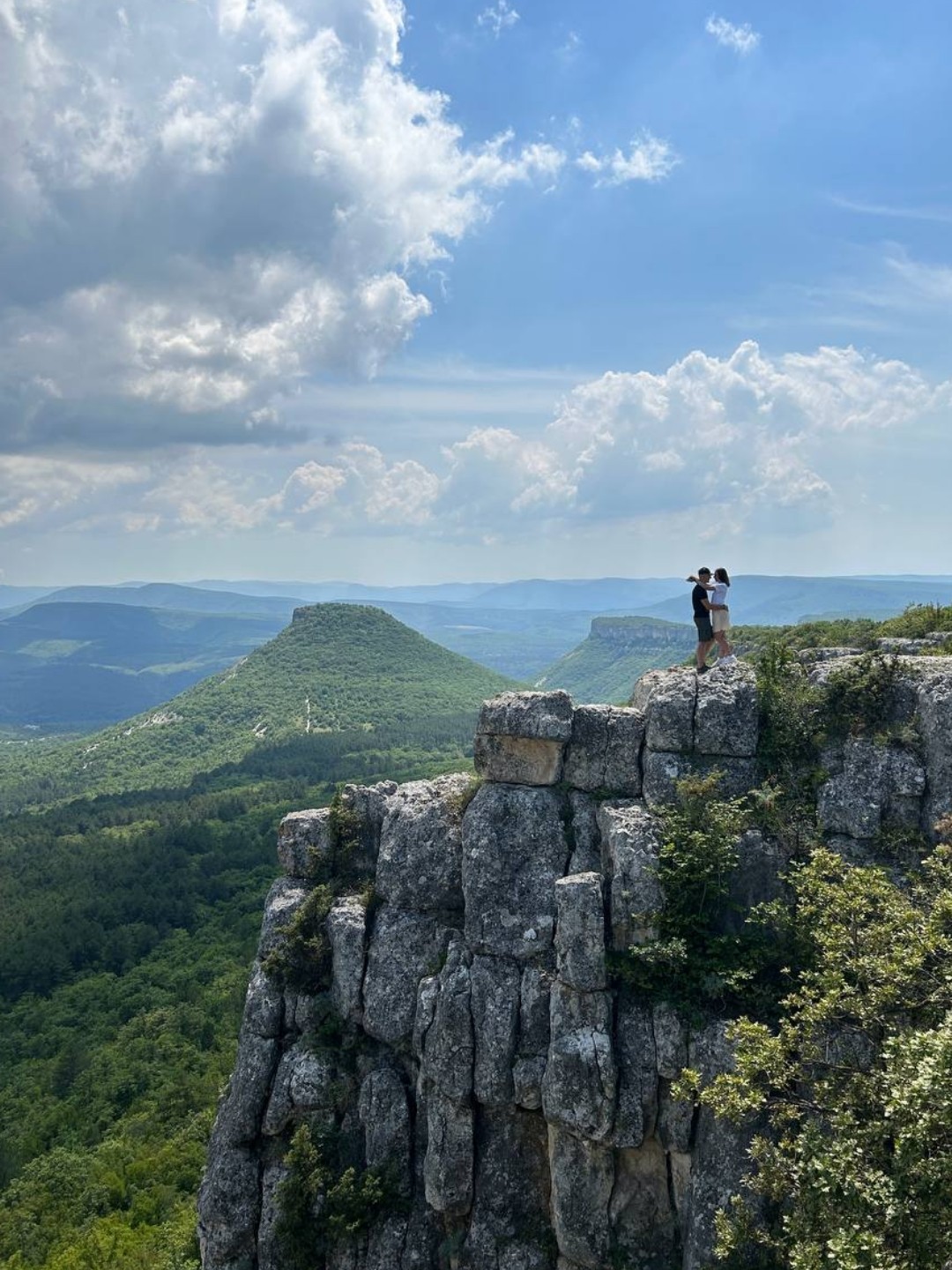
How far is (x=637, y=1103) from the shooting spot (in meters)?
21.0

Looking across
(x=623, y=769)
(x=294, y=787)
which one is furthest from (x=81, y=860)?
(x=623, y=769)

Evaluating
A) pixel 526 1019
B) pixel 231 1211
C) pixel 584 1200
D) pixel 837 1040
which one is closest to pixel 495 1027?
pixel 526 1019

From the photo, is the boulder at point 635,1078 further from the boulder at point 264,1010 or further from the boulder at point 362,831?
the boulder at point 264,1010

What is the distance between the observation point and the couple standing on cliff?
29.7 m

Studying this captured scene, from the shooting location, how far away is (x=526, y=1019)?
75.7 feet

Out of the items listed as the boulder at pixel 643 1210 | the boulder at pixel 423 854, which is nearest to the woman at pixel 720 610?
the boulder at pixel 423 854

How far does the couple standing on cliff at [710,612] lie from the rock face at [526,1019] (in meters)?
2.96

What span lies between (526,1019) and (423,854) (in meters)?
6.69

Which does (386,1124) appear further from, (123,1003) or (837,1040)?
(123,1003)

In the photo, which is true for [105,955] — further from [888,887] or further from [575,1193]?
[888,887]

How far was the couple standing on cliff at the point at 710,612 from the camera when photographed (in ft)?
97.3

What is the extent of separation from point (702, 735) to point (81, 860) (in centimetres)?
10978

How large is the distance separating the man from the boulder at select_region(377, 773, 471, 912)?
1113 cm

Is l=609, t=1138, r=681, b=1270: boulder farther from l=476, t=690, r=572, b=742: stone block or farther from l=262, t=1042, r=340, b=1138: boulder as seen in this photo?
l=476, t=690, r=572, b=742: stone block
